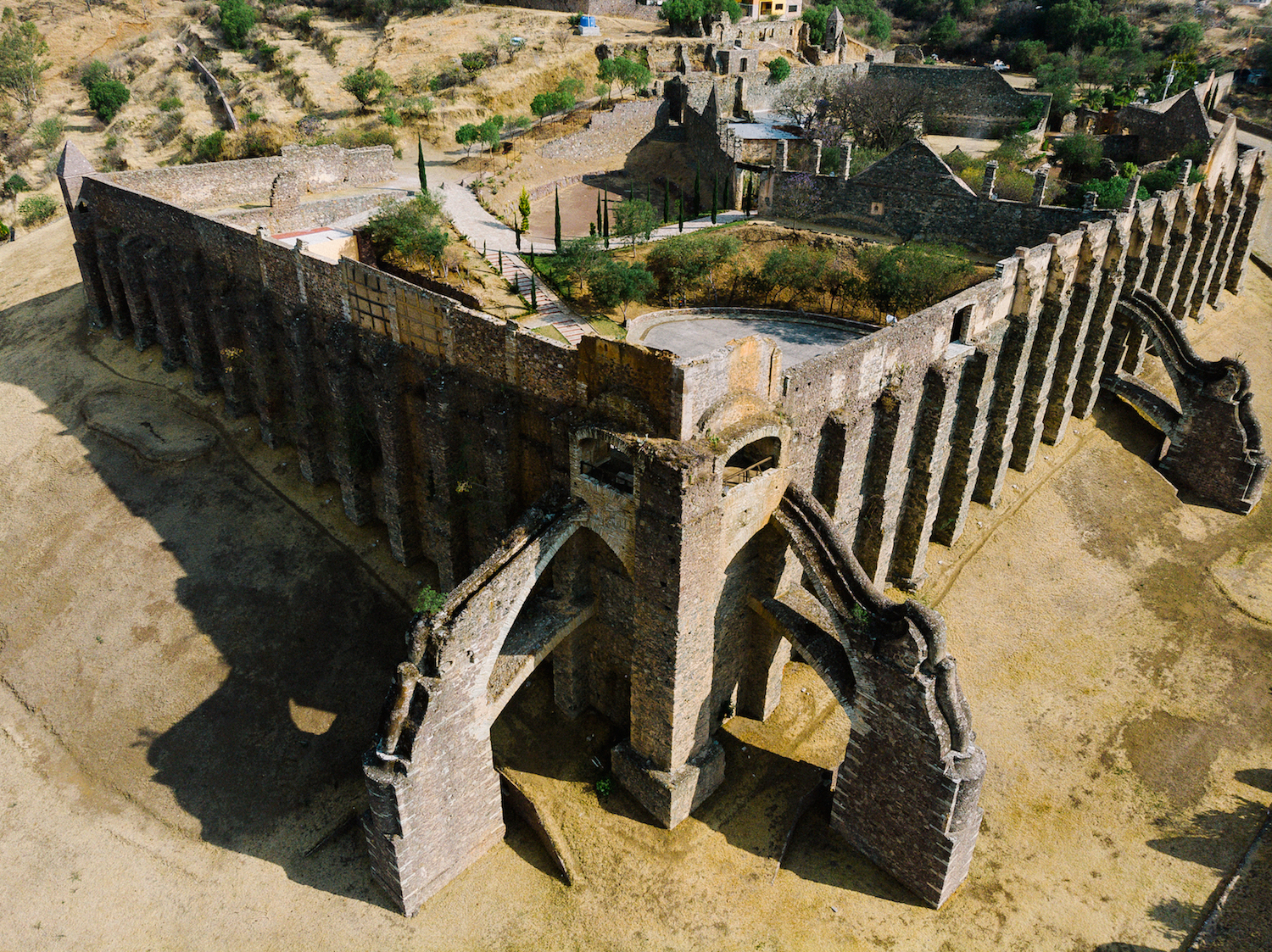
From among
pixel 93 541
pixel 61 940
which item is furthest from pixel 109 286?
pixel 61 940

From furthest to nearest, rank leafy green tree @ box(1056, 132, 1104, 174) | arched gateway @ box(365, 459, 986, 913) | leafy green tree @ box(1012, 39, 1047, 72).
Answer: leafy green tree @ box(1012, 39, 1047, 72)
leafy green tree @ box(1056, 132, 1104, 174)
arched gateway @ box(365, 459, 986, 913)

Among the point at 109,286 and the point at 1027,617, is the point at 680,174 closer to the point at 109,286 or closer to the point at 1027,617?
the point at 109,286

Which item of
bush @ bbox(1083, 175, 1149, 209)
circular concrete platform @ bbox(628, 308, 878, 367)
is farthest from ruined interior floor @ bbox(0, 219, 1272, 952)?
bush @ bbox(1083, 175, 1149, 209)

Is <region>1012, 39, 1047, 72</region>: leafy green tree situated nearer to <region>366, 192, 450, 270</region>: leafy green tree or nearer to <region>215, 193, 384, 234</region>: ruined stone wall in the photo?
<region>215, 193, 384, 234</region>: ruined stone wall

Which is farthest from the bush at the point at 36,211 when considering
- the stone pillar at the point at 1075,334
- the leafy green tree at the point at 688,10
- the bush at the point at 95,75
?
the stone pillar at the point at 1075,334

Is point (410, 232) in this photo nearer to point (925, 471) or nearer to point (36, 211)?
point (925, 471)

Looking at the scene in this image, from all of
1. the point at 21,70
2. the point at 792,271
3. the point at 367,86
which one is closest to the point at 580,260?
the point at 792,271
